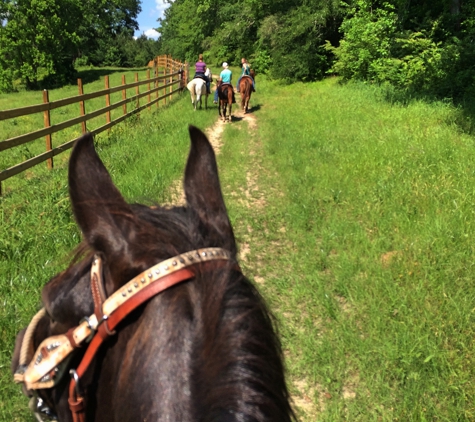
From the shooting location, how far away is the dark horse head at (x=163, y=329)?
0.86m

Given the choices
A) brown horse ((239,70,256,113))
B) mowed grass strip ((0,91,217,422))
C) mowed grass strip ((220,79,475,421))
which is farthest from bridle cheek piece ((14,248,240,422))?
brown horse ((239,70,256,113))

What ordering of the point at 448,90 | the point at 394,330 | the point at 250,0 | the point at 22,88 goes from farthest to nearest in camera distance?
the point at 22,88 < the point at 250,0 < the point at 448,90 < the point at 394,330

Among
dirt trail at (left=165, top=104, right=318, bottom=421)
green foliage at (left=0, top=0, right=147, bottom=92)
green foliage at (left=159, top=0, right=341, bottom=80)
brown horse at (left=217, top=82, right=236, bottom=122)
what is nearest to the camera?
dirt trail at (left=165, top=104, right=318, bottom=421)

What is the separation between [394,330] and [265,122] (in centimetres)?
1034

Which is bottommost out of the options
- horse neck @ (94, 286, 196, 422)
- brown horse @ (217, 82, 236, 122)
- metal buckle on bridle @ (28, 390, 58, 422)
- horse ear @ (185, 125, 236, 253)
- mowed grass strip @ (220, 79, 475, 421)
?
mowed grass strip @ (220, 79, 475, 421)

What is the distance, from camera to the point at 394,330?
329 centimetres

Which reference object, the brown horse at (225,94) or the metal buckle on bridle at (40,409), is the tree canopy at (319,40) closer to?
the brown horse at (225,94)

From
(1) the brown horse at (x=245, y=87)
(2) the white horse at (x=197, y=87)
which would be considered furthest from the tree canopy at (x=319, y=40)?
(2) the white horse at (x=197, y=87)

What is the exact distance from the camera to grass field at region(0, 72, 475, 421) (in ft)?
9.47

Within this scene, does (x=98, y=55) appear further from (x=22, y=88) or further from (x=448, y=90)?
(x=448, y=90)

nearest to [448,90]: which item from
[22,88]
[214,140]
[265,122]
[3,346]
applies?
[265,122]

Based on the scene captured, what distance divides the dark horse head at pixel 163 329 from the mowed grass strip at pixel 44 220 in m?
0.30

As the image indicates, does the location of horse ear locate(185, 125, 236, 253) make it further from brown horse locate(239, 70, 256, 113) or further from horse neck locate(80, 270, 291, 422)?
brown horse locate(239, 70, 256, 113)

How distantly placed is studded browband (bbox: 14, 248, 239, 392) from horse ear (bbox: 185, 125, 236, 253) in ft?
0.39
